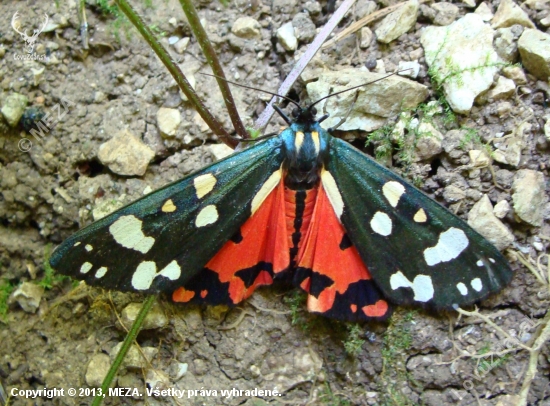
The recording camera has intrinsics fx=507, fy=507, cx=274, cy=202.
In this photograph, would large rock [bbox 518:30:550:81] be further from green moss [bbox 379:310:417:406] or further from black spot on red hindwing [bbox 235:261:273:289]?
black spot on red hindwing [bbox 235:261:273:289]

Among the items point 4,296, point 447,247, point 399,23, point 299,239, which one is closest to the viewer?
point 447,247

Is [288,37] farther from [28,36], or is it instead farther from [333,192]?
[28,36]

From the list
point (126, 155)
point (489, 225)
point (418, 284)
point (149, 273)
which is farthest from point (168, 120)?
point (489, 225)

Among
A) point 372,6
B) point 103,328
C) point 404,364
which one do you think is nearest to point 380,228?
point 404,364

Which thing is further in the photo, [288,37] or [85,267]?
[288,37]

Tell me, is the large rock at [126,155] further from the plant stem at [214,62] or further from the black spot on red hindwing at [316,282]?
the black spot on red hindwing at [316,282]

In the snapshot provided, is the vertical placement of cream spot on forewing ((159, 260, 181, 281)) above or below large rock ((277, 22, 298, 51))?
below

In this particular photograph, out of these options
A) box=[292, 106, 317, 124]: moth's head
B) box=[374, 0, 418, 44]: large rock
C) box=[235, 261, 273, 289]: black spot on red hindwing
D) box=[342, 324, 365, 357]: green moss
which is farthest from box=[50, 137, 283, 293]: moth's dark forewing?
box=[374, 0, 418, 44]: large rock
